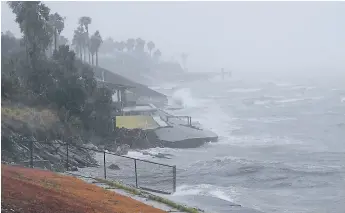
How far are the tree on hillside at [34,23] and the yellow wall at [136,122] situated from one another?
A: 423 inches

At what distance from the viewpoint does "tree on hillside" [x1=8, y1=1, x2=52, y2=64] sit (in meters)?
46.7

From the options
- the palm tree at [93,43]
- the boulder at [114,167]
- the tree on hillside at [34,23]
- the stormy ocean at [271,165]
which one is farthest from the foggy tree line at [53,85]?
the palm tree at [93,43]

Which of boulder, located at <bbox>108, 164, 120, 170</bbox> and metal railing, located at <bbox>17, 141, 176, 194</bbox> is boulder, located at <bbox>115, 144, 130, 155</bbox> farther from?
boulder, located at <bbox>108, 164, 120, 170</bbox>

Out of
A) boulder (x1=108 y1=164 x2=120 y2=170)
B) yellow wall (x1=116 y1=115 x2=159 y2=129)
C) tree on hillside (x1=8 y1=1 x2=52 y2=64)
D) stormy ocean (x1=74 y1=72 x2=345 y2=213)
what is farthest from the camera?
yellow wall (x1=116 y1=115 x2=159 y2=129)

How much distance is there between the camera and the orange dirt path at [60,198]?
33.5ft

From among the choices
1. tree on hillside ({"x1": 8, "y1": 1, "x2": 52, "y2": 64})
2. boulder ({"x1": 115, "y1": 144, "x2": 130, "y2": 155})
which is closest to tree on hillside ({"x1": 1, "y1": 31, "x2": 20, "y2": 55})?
tree on hillside ({"x1": 8, "y1": 1, "x2": 52, "y2": 64})

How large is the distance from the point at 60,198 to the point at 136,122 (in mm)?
39636

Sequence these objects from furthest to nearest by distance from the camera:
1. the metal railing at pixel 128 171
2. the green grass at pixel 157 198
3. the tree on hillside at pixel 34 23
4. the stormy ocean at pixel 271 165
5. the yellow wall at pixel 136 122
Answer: the yellow wall at pixel 136 122 < the tree on hillside at pixel 34 23 < the stormy ocean at pixel 271 165 < the metal railing at pixel 128 171 < the green grass at pixel 157 198

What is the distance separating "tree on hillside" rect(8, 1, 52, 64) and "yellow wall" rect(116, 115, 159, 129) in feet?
35.2

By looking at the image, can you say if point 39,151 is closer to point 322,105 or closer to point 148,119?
point 148,119

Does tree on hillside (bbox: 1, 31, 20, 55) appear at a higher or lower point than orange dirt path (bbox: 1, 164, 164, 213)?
higher

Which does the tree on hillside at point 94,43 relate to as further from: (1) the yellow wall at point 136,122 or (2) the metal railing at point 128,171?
(2) the metal railing at point 128,171

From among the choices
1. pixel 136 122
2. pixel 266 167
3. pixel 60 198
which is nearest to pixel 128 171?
pixel 266 167

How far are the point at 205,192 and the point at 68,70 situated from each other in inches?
864
